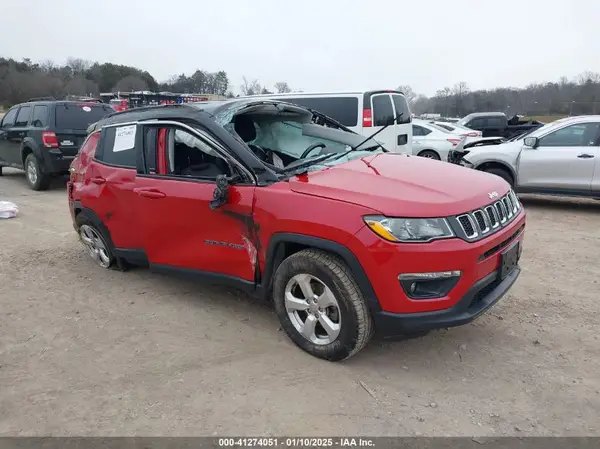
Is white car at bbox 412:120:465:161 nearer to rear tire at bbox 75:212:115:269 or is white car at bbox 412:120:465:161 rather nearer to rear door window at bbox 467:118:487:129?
rear door window at bbox 467:118:487:129

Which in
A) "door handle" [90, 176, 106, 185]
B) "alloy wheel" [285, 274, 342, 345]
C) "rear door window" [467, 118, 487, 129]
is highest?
"rear door window" [467, 118, 487, 129]

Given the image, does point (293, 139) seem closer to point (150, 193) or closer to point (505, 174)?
point (150, 193)

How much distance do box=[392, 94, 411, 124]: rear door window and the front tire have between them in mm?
6715

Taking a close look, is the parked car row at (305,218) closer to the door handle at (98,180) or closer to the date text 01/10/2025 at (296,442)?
the door handle at (98,180)

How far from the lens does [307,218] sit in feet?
10.0

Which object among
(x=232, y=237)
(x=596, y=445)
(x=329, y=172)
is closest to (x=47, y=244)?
(x=232, y=237)

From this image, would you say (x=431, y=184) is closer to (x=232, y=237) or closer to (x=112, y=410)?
(x=232, y=237)

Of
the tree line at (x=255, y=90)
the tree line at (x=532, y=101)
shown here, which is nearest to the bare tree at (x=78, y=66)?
the tree line at (x=255, y=90)

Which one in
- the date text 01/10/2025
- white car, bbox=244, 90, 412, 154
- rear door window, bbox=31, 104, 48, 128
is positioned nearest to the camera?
the date text 01/10/2025

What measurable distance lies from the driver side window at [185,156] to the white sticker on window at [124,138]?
0.25 meters

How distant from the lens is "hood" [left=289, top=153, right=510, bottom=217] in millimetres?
2877

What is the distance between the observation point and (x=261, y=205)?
3.33 m


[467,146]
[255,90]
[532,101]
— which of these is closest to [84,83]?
[255,90]

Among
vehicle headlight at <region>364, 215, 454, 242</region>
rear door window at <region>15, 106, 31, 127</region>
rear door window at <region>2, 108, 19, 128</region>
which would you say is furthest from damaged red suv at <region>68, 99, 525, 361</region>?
rear door window at <region>2, 108, 19, 128</region>
